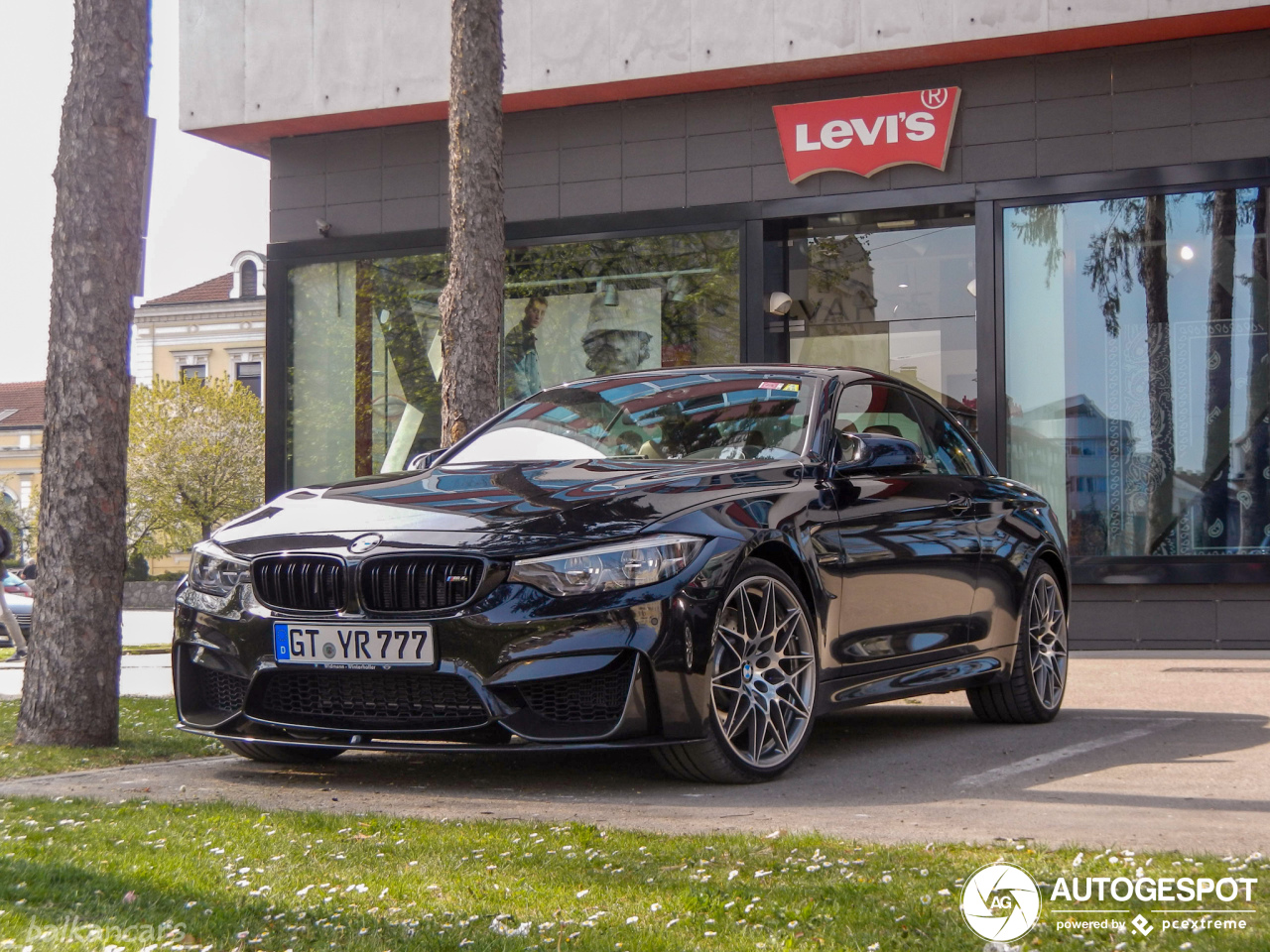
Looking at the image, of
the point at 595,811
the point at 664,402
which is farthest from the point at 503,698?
the point at 664,402

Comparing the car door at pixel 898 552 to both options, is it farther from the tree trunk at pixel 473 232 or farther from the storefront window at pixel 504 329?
the storefront window at pixel 504 329

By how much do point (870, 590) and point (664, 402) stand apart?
113 centimetres

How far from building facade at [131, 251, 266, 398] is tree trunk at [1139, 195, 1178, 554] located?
43375 mm

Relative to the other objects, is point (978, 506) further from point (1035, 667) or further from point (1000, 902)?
point (1000, 902)

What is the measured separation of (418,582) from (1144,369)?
32.1ft

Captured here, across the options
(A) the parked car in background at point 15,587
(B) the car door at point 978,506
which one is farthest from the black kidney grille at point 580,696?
(A) the parked car in background at point 15,587

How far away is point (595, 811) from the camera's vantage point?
4.72 meters

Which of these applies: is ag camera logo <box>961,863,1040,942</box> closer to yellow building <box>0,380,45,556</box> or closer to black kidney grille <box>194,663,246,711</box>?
black kidney grille <box>194,663,246,711</box>

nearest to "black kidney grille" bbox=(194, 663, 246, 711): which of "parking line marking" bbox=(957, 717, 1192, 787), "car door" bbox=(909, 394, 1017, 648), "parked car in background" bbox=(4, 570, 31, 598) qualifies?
"parking line marking" bbox=(957, 717, 1192, 787)

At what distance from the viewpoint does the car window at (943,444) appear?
6.96m

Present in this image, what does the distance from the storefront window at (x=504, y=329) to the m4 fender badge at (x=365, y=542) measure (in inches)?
385

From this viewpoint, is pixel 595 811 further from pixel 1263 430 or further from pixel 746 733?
pixel 1263 430

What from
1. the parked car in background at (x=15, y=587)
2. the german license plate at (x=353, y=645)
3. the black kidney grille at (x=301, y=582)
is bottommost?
the parked car in background at (x=15, y=587)

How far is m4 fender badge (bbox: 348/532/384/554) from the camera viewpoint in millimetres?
5012
